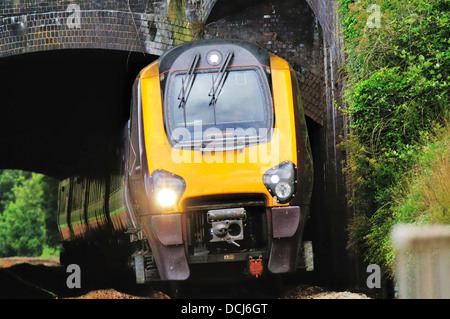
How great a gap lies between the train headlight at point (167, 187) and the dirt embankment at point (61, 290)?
204 cm

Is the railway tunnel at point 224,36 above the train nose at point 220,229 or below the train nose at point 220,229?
above

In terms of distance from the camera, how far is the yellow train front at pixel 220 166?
9.45 metres

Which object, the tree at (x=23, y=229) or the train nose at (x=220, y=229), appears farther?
the tree at (x=23, y=229)

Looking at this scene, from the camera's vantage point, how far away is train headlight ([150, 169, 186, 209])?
9.43 metres

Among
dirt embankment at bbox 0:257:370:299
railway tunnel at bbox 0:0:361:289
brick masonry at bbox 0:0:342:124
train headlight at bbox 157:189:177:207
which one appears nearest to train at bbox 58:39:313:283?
train headlight at bbox 157:189:177:207

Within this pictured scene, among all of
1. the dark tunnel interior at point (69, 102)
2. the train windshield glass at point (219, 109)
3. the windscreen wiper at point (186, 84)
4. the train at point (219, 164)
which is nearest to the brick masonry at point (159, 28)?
the dark tunnel interior at point (69, 102)

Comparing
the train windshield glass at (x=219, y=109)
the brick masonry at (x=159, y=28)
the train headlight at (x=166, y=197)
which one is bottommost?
the train headlight at (x=166, y=197)

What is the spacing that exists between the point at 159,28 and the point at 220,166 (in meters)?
6.70

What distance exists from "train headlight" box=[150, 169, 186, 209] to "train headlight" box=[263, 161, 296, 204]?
1000 mm

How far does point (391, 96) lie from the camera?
11.0 m

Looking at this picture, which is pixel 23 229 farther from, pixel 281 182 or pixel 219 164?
pixel 281 182

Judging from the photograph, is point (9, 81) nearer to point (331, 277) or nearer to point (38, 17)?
point (38, 17)

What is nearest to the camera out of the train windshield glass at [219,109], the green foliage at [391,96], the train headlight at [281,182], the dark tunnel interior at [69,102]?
the train headlight at [281,182]

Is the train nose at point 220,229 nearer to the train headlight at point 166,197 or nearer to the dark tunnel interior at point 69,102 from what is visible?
the train headlight at point 166,197
